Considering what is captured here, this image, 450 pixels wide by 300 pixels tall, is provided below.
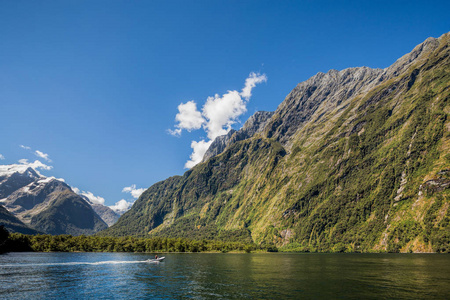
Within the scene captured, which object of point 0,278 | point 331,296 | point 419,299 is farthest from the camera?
point 0,278

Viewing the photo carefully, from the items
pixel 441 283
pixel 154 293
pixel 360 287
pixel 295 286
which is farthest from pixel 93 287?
pixel 441 283

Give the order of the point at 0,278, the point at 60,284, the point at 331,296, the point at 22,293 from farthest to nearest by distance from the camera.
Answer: the point at 0,278
the point at 60,284
the point at 22,293
the point at 331,296

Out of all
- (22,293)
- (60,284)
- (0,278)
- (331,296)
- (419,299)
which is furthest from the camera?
(0,278)

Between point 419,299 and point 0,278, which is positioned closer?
point 419,299

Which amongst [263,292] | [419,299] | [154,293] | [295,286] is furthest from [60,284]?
[419,299]

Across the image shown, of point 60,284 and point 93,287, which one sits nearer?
point 93,287

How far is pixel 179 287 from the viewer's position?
2534 inches

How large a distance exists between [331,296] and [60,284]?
218 ft

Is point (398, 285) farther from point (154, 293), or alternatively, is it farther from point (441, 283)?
point (154, 293)

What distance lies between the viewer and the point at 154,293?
57.2m

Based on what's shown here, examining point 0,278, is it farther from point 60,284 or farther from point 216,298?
point 216,298

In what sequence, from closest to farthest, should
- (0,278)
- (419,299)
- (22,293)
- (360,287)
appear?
(419,299)
(22,293)
(360,287)
(0,278)

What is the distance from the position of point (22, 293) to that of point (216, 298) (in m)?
41.6

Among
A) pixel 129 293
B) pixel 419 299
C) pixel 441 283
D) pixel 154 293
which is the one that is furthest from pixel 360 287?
pixel 129 293
